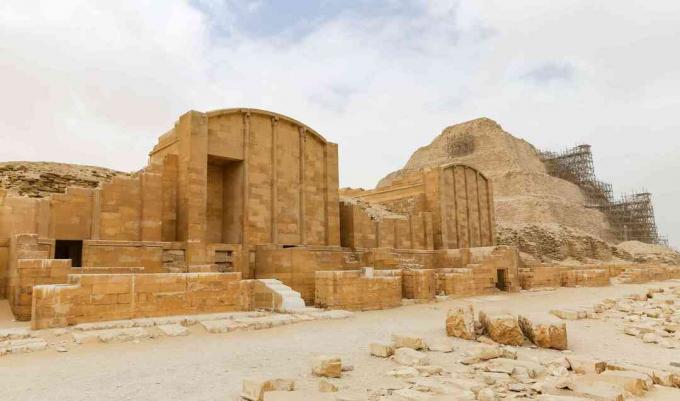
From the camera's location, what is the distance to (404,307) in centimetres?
1231

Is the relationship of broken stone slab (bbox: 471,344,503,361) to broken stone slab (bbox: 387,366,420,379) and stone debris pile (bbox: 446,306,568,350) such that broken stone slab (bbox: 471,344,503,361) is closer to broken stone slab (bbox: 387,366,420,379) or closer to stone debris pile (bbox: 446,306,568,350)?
broken stone slab (bbox: 387,366,420,379)

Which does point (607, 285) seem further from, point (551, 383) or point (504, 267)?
point (551, 383)

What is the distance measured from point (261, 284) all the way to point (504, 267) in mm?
10690

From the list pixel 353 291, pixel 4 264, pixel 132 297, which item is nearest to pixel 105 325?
pixel 132 297

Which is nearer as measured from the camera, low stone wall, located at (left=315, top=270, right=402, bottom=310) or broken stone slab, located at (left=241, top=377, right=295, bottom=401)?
broken stone slab, located at (left=241, top=377, right=295, bottom=401)

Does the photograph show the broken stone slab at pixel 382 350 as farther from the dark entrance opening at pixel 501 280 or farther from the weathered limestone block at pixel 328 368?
the dark entrance opening at pixel 501 280

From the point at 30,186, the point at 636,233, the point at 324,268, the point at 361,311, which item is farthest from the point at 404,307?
the point at 636,233

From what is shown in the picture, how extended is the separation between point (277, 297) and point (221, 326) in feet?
9.07

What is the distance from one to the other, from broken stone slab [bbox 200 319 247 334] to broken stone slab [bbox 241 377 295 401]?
141 inches

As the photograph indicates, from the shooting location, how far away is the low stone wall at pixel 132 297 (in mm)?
7180

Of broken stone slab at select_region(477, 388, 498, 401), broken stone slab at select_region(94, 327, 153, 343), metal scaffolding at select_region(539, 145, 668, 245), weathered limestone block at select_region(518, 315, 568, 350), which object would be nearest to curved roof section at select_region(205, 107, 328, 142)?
broken stone slab at select_region(94, 327, 153, 343)

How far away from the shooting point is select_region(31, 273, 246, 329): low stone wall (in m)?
7.18

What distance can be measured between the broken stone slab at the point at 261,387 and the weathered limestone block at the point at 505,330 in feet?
13.1

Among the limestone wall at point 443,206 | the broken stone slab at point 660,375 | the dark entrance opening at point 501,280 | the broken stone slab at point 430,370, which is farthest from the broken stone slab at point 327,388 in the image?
the limestone wall at point 443,206
